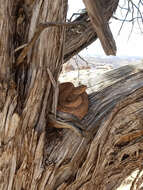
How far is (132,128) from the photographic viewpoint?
221 centimetres

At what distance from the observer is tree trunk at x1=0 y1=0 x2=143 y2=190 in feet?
5.43

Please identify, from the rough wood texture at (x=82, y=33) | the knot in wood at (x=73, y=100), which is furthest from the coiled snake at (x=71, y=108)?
the rough wood texture at (x=82, y=33)

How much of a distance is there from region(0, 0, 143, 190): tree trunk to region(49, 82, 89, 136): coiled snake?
7 centimetres

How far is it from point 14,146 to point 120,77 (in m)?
1.15

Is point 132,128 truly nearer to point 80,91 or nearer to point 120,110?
point 120,110

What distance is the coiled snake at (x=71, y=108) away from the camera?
1896 millimetres

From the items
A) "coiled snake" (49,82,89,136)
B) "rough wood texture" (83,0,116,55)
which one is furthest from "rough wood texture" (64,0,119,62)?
"rough wood texture" (83,0,116,55)

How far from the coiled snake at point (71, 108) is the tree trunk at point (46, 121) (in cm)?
7

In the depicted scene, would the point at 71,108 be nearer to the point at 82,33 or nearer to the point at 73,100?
the point at 73,100

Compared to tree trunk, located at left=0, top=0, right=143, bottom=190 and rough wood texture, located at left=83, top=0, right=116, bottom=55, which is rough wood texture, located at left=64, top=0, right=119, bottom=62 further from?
rough wood texture, located at left=83, top=0, right=116, bottom=55

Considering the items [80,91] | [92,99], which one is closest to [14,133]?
[80,91]

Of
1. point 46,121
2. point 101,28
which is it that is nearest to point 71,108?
point 46,121

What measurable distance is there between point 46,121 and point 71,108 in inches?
9.1

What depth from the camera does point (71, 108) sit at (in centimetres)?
203
